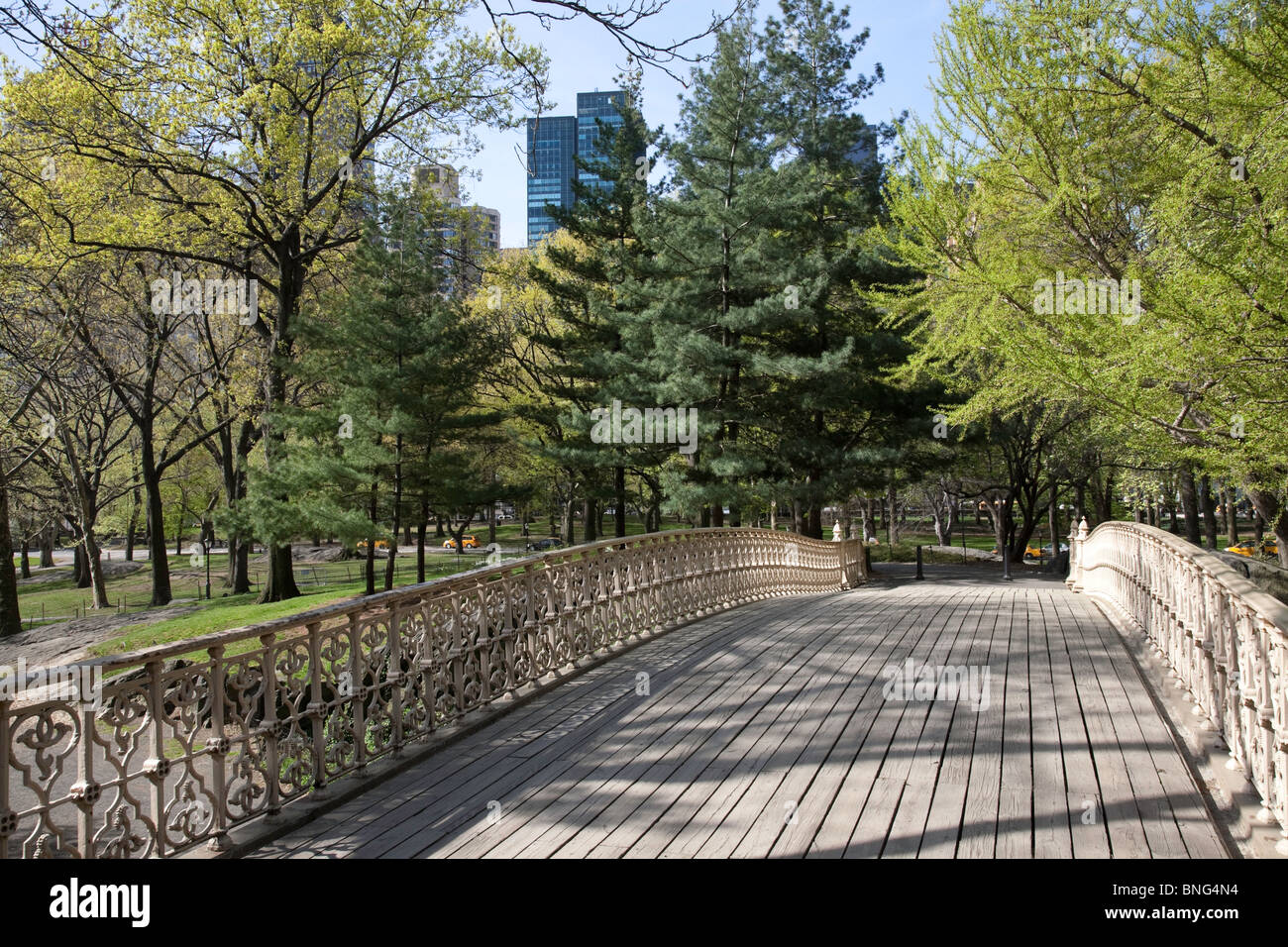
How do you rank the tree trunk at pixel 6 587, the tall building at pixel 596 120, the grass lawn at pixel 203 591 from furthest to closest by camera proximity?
the tall building at pixel 596 120
the tree trunk at pixel 6 587
the grass lawn at pixel 203 591

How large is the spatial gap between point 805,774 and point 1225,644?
8.12 feet

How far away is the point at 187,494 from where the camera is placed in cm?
4344

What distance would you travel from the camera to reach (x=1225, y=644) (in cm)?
492

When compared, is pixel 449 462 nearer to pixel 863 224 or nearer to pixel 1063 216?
pixel 863 224

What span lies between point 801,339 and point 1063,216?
1590cm

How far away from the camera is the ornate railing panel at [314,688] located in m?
3.42

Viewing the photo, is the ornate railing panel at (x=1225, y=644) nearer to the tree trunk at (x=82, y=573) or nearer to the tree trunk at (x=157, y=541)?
the tree trunk at (x=157, y=541)

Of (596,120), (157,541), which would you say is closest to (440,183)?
(596,120)

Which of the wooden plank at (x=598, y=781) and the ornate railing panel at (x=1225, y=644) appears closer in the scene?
the ornate railing panel at (x=1225, y=644)

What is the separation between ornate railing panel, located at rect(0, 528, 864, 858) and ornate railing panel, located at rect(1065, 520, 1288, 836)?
173 inches

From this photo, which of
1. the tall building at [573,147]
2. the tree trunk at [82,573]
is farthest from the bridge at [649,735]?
the tree trunk at [82,573]

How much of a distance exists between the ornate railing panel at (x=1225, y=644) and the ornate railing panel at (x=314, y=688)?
4398 millimetres

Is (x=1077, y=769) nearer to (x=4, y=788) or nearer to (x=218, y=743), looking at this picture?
(x=218, y=743)
